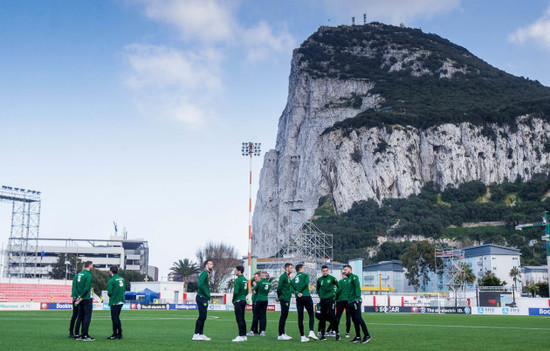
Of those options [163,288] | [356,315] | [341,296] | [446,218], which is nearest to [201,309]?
[341,296]

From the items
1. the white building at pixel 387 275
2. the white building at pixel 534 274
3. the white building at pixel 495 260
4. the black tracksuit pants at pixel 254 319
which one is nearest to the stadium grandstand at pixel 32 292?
the black tracksuit pants at pixel 254 319

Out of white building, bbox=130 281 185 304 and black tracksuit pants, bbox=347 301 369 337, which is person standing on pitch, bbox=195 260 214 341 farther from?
white building, bbox=130 281 185 304

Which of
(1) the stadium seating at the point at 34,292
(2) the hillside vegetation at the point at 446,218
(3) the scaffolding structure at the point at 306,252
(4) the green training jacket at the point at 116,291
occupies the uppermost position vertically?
(2) the hillside vegetation at the point at 446,218

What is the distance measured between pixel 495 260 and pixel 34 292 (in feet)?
296

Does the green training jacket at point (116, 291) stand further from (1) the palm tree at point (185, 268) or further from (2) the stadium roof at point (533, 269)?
(2) the stadium roof at point (533, 269)

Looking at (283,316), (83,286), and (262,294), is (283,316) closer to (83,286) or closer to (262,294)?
(262,294)

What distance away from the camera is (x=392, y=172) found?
175m

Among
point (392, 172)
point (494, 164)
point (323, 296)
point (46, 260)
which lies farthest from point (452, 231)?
point (323, 296)

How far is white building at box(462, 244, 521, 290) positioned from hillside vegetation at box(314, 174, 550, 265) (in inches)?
407

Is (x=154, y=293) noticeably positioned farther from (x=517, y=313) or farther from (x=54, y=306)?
(x=517, y=313)

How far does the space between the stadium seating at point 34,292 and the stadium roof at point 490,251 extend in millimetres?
84674

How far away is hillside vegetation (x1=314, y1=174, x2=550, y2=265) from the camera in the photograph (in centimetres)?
13888

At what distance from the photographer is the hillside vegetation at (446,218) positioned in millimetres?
138875

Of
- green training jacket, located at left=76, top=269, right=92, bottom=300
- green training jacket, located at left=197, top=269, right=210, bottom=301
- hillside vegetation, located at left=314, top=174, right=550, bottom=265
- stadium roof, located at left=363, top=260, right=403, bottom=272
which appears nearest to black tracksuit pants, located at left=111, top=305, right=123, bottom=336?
green training jacket, located at left=76, top=269, right=92, bottom=300
